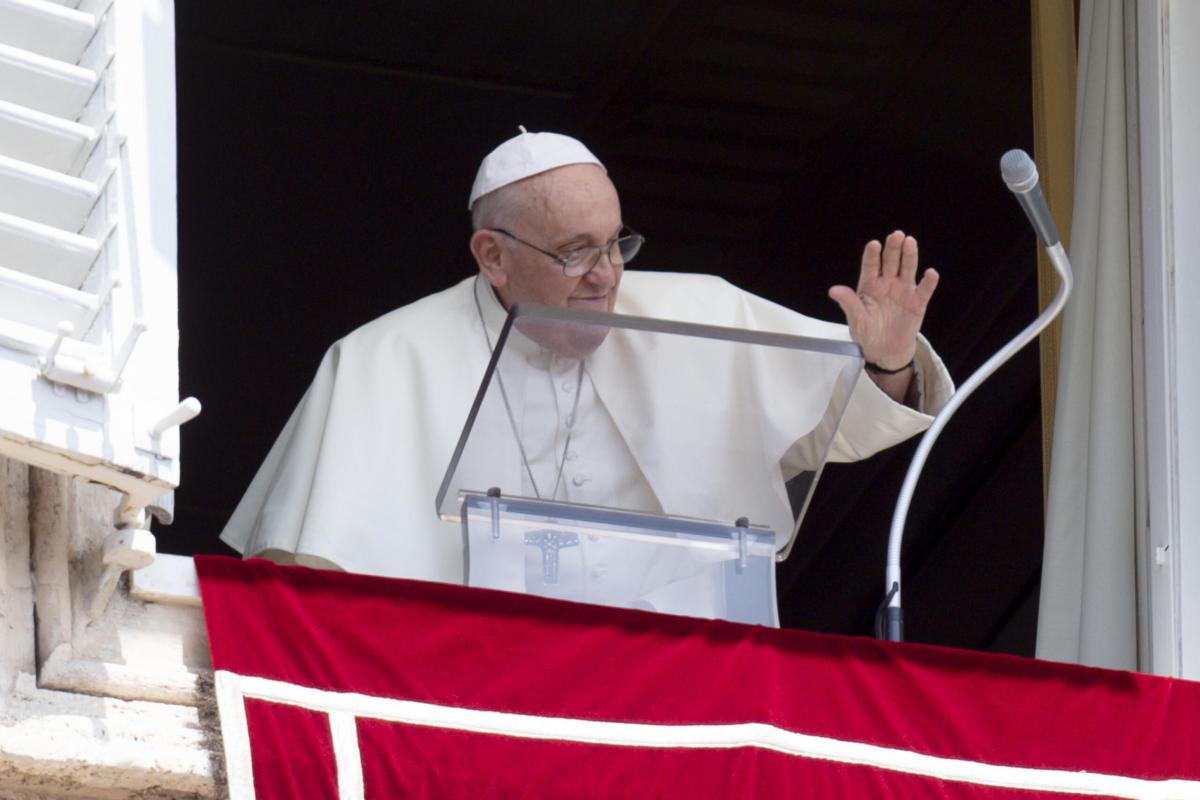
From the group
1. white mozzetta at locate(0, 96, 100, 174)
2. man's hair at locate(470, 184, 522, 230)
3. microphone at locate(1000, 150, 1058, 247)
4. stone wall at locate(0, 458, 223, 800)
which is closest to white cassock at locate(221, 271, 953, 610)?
man's hair at locate(470, 184, 522, 230)

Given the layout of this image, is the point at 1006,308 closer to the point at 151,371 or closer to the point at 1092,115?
the point at 1092,115

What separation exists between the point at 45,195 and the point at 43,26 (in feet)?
1.10

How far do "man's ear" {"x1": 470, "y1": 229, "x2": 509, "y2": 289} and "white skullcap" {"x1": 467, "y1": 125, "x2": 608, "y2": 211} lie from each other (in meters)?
0.12

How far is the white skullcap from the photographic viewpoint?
4.89 m

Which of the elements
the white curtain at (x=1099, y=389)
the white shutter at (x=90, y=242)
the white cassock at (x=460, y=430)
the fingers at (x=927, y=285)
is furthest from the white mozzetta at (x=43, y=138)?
the white curtain at (x=1099, y=389)

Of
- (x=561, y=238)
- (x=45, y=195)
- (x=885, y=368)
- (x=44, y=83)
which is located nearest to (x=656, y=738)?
(x=885, y=368)

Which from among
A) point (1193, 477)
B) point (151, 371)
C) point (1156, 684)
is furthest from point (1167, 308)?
point (151, 371)

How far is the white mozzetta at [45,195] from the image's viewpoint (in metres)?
3.44

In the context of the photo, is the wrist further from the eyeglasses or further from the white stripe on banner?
the white stripe on banner

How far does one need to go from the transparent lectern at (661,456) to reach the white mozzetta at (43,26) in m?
0.76

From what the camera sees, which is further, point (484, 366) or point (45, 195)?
point (484, 366)

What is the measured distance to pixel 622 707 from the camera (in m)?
3.58

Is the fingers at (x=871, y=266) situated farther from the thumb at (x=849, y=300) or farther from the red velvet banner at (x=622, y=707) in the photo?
the red velvet banner at (x=622, y=707)

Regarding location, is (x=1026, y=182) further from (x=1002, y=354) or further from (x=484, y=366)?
(x=484, y=366)
